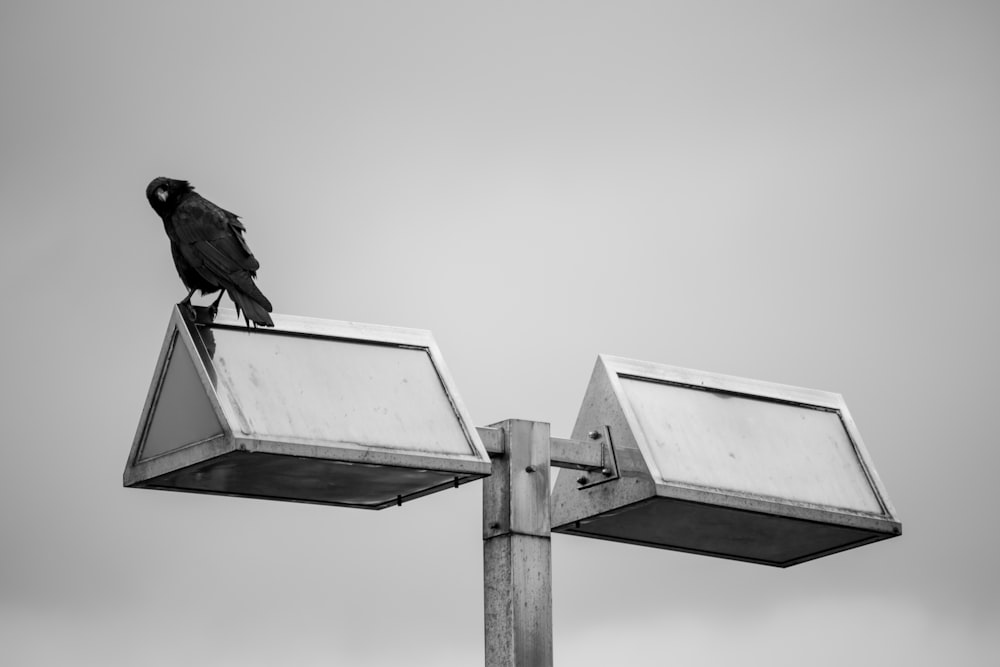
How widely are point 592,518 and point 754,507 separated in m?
1.08

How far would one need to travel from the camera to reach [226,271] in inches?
436

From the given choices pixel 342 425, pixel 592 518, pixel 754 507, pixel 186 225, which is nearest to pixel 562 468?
pixel 592 518

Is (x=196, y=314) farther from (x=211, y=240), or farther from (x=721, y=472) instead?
(x=721, y=472)

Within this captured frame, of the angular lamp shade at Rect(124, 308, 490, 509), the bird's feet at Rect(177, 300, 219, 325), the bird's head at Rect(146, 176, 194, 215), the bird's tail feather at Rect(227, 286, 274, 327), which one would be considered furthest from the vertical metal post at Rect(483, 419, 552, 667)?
the bird's head at Rect(146, 176, 194, 215)

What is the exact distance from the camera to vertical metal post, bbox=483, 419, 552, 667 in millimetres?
9086

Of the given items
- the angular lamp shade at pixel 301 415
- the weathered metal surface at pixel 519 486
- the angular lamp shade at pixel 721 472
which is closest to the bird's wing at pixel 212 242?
the angular lamp shade at pixel 301 415

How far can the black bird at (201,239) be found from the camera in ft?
37.1

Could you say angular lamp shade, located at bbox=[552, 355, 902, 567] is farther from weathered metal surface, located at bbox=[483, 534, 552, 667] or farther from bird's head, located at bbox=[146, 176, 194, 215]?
bird's head, located at bbox=[146, 176, 194, 215]

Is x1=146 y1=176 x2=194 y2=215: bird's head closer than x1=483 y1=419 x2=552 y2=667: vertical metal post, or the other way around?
x1=483 y1=419 x2=552 y2=667: vertical metal post

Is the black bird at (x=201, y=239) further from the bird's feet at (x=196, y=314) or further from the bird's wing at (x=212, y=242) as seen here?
the bird's feet at (x=196, y=314)

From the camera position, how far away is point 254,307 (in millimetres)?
9445

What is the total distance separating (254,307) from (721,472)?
3.15m

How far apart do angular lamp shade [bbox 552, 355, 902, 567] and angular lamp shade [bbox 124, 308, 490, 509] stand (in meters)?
1.20

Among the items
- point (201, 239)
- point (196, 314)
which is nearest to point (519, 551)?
point (196, 314)
